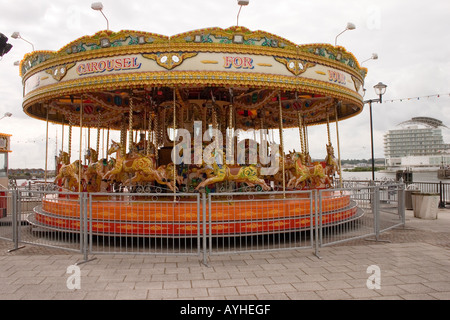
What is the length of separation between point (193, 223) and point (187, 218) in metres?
0.44

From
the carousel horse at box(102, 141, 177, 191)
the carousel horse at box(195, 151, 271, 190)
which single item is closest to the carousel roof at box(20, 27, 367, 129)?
the carousel horse at box(102, 141, 177, 191)

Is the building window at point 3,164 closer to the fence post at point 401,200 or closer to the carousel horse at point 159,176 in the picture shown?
the carousel horse at point 159,176

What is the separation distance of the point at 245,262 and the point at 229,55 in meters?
4.74

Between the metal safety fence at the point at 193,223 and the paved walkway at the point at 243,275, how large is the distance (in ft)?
0.80

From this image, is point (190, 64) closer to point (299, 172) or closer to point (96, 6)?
point (96, 6)

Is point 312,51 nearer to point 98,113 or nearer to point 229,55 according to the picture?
point 229,55

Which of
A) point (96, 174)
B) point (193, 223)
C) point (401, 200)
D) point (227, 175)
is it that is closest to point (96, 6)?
point (227, 175)

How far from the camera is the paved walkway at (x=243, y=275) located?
170 inches

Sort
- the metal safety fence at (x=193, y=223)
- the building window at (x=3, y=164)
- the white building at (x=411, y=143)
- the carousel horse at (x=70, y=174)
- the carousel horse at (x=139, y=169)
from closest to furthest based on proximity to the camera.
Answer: the metal safety fence at (x=193, y=223) < the carousel horse at (x=139, y=169) < the carousel horse at (x=70, y=174) < the building window at (x=3, y=164) < the white building at (x=411, y=143)

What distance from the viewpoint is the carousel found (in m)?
7.30

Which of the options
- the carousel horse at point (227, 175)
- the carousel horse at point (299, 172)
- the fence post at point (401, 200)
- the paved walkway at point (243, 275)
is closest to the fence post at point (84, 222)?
the paved walkway at point (243, 275)

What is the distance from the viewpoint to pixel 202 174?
1052cm

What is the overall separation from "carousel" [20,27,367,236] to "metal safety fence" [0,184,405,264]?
0.06 m

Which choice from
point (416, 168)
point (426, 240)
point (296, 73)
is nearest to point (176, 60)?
point (296, 73)
